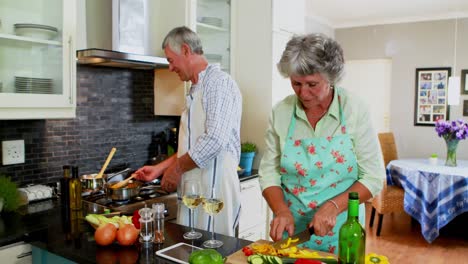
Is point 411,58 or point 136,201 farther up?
point 411,58

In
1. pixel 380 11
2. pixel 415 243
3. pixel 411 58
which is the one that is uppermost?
pixel 380 11

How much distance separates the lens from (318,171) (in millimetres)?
1583

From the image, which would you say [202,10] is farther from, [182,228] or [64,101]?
[182,228]

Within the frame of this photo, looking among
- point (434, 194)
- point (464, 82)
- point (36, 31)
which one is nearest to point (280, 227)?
point (36, 31)

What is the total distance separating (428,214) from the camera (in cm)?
425

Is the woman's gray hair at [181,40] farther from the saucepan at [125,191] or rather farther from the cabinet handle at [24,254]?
the cabinet handle at [24,254]

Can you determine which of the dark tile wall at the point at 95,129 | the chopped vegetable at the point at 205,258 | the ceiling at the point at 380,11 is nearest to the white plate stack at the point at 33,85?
the dark tile wall at the point at 95,129

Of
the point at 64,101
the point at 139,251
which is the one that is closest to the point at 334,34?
the point at 64,101

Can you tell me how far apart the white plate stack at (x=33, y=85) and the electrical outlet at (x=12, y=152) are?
1.23 ft

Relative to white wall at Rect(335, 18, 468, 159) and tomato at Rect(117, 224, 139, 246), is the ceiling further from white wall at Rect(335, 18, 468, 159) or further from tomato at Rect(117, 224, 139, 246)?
Result: tomato at Rect(117, 224, 139, 246)

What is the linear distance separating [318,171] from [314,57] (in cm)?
44

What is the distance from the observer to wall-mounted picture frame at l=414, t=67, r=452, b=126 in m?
5.79

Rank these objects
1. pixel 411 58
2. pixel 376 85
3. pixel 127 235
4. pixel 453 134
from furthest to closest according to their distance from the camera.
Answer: pixel 376 85, pixel 411 58, pixel 453 134, pixel 127 235

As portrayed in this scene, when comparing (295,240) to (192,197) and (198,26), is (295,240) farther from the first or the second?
(198,26)
